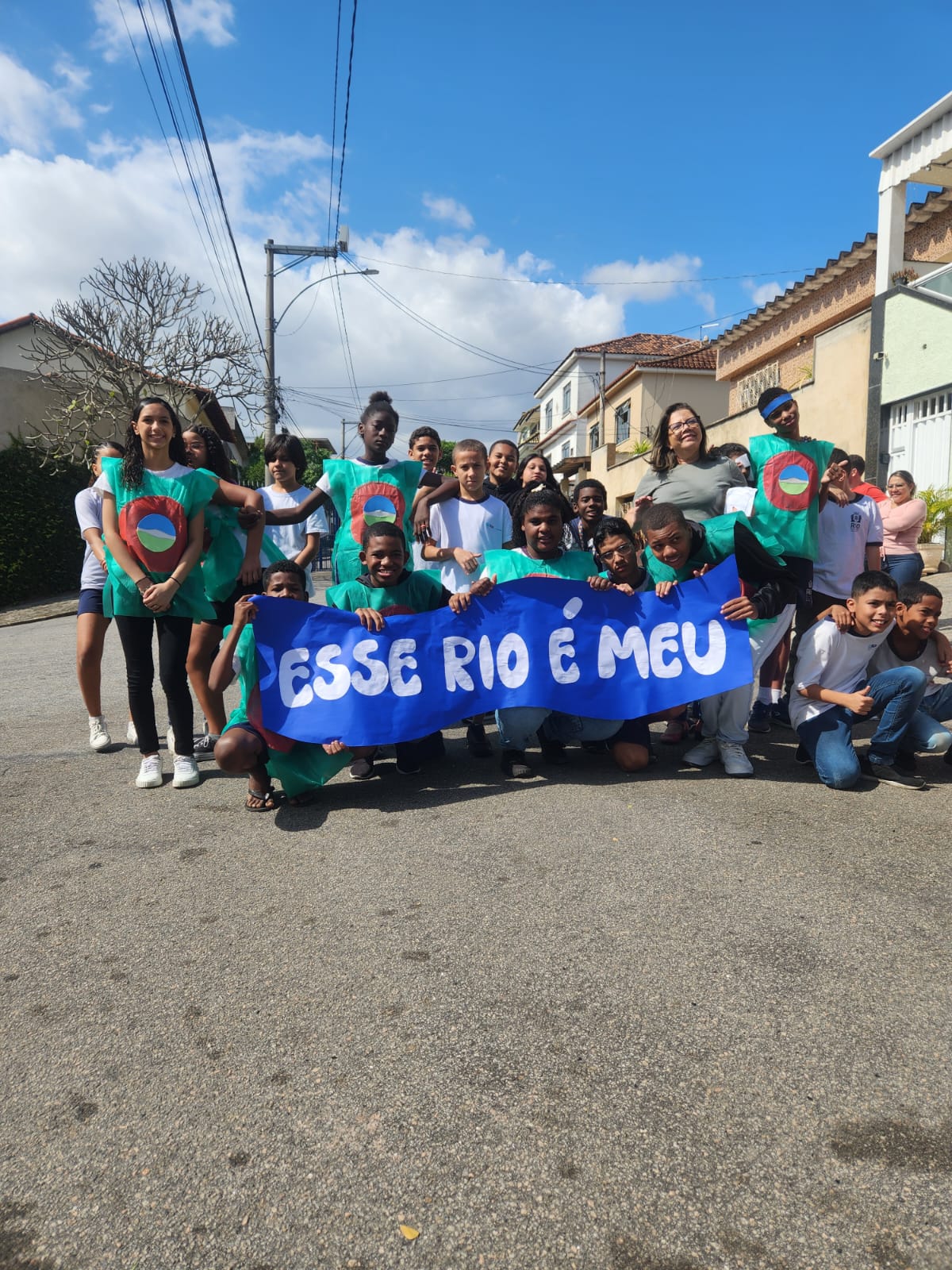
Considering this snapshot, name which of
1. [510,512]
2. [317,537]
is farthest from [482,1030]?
[317,537]

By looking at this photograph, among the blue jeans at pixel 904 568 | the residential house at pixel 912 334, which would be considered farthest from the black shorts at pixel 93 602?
the residential house at pixel 912 334

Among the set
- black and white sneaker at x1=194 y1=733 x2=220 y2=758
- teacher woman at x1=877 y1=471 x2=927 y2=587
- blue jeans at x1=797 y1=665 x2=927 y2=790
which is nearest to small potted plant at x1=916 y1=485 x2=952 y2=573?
teacher woman at x1=877 y1=471 x2=927 y2=587

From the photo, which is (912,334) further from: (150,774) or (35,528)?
(35,528)

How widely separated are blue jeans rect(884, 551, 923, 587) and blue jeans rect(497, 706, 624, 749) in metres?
3.47

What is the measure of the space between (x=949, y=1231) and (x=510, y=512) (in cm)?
432

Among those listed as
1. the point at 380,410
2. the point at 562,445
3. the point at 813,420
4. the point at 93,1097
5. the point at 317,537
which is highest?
the point at 562,445

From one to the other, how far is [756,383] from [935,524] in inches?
483

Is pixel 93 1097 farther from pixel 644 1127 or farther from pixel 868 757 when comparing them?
pixel 868 757

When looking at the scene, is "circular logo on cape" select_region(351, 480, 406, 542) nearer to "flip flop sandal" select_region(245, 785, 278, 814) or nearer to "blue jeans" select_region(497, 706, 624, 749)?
"blue jeans" select_region(497, 706, 624, 749)

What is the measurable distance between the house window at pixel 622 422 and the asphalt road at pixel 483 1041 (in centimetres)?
3228

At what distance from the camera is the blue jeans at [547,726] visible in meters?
4.50

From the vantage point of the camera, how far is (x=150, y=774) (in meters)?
4.43

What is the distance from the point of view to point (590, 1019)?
224 centimetres

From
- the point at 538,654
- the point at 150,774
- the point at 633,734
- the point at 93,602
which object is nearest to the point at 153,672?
the point at 150,774
